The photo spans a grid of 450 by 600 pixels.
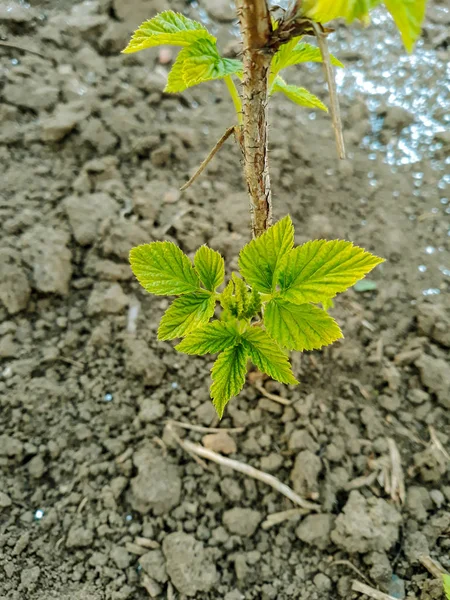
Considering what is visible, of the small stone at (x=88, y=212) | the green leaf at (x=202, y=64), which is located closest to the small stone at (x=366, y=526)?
the green leaf at (x=202, y=64)

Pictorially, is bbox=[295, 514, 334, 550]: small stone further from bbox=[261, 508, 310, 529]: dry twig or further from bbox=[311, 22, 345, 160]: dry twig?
bbox=[311, 22, 345, 160]: dry twig

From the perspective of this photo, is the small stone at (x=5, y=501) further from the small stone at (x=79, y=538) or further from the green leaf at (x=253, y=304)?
the green leaf at (x=253, y=304)

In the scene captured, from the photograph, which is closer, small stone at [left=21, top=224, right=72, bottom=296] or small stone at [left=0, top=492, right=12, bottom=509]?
small stone at [left=0, top=492, right=12, bottom=509]

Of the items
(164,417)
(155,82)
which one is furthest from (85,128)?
(164,417)

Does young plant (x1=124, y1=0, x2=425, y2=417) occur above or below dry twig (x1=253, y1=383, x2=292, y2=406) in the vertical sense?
above

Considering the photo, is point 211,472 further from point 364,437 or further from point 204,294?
point 204,294

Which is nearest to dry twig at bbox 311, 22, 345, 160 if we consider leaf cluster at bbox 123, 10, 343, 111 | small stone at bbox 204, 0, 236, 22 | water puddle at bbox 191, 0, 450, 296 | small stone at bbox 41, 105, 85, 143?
leaf cluster at bbox 123, 10, 343, 111
